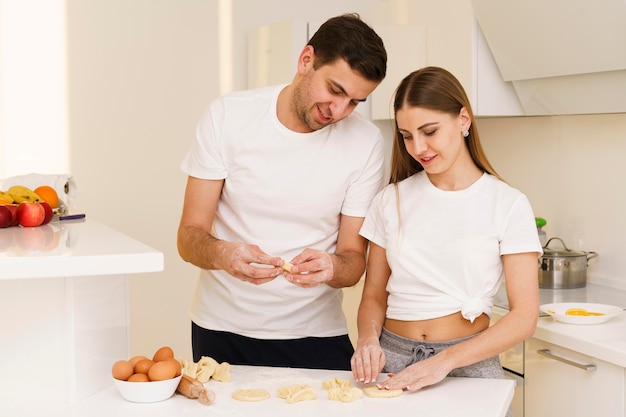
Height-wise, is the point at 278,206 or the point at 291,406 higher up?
the point at 278,206

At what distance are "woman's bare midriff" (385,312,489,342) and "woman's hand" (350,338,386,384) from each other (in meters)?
0.20

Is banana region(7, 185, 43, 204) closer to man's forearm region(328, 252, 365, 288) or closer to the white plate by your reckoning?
man's forearm region(328, 252, 365, 288)

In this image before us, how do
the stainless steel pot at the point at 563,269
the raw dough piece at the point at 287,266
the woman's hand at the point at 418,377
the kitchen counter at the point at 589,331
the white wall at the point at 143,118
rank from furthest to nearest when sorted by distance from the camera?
1. the white wall at the point at 143,118
2. the stainless steel pot at the point at 563,269
3. the kitchen counter at the point at 589,331
4. the raw dough piece at the point at 287,266
5. the woman's hand at the point at 418,377

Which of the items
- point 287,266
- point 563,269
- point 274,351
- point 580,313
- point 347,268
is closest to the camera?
point 287,266

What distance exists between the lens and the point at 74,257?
1.37 meters

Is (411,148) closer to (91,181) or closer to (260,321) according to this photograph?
(260,321)

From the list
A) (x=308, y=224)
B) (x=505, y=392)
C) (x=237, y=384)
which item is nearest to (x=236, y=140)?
(x=308, y=224)

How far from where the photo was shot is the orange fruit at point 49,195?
7.42 feet

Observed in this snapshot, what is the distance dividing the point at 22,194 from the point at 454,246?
1.11 m

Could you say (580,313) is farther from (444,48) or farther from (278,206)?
(444,48)

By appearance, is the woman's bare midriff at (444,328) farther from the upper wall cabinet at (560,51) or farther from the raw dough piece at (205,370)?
the upper wall cabinet at (560,51)

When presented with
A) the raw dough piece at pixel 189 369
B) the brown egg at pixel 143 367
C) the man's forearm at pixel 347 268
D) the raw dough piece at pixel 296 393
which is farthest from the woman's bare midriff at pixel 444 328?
the brown egg at pixel 143 367

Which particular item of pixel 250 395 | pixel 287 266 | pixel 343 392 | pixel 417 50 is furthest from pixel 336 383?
pixel 417 50

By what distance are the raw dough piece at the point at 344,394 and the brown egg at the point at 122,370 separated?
0.38 metres
